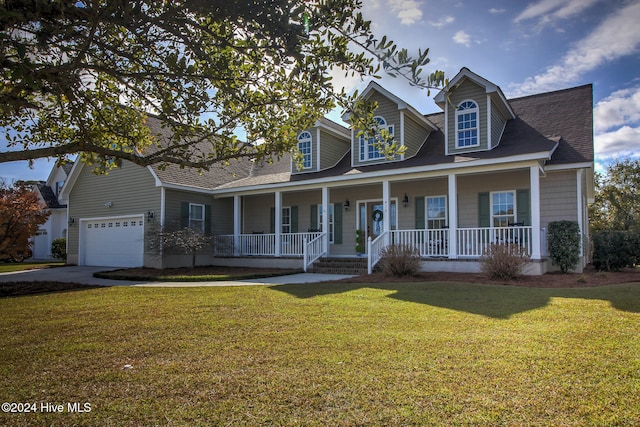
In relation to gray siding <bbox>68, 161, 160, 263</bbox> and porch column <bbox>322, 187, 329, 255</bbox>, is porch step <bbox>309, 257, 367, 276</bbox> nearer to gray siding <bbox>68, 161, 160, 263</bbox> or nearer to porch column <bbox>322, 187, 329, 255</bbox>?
porch column <bbox>322, 187, 329, 255</bbox>

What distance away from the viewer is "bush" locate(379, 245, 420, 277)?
11469mm

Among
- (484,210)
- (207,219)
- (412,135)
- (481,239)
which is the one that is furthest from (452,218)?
(207,219)

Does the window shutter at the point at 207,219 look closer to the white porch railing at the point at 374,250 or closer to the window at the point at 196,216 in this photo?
the window at the point at 196,216

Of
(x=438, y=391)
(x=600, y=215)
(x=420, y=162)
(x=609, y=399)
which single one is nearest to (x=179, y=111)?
(x=438, y=391)

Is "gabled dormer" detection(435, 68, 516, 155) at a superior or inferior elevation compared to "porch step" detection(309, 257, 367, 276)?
superior

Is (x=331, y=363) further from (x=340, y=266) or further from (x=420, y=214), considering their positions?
(x=420, y=214)

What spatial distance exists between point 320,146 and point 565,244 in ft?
31.1

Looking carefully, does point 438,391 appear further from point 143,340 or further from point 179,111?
point 179,111

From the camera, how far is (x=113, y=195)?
60.1 ft

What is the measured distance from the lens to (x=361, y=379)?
11.5 ft

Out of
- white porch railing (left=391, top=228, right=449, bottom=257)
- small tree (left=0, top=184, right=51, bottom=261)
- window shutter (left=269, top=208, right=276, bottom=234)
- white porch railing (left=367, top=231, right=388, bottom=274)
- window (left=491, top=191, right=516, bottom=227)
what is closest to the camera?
small tree (left=0, top=184, right=51, bottom=261)

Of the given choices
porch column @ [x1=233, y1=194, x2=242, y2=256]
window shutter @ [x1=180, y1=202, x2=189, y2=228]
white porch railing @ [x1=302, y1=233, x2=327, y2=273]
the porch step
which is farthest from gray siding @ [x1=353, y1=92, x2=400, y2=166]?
window shutter @ [x1=180, y1=202, x2=189, y2=228]

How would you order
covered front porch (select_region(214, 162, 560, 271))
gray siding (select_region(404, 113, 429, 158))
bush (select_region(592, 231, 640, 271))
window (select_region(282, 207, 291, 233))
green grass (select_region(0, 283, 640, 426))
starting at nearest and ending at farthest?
green grass (select_region(0, 283, 640, 426)) → covered front porch (select_region(214, 162, 560, 271)) → bush (select_region(592, 231, 640, 271)) → gray siding (select_region(404, 113, 429, 158)) → window (select_region(282, 207, 291, 233))

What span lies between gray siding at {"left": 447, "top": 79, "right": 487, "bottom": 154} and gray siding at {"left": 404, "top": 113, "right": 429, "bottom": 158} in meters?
1.49
